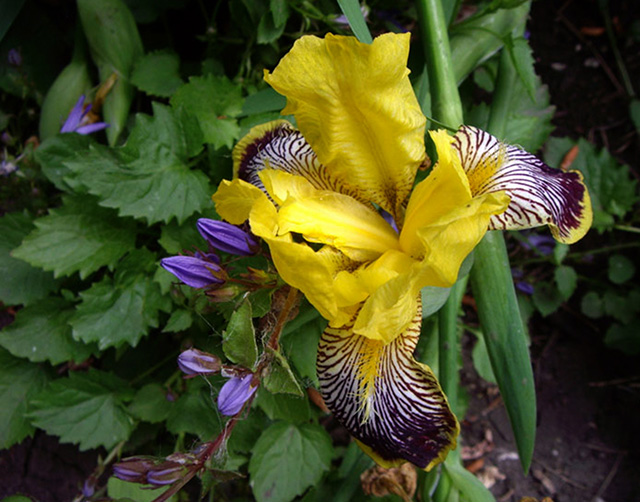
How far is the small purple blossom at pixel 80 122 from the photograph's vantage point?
3.61ft

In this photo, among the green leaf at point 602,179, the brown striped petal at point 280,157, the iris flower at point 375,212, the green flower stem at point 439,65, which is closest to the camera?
the iris flower at point 375,212

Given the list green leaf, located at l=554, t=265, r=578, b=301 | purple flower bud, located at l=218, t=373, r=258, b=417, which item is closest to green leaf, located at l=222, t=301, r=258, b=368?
purple flower bud, located at l=218, t=373, r=258, b=417

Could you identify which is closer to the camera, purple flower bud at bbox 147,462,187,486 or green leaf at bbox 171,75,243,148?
purple flower bud at bbox 147,462,187,486

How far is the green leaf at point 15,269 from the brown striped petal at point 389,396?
71 cm

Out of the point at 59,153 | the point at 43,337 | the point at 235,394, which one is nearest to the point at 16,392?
the point at 43,337

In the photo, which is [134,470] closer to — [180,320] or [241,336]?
[241,336]

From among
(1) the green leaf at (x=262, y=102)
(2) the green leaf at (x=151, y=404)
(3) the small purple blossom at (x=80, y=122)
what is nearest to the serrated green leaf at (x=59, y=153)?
(3) the small purple blossom at (x=80, y=122)

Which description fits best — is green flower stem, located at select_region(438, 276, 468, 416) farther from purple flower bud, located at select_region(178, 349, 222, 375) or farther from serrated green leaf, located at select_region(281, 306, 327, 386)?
purple flower bud, located at select_region(178, 349, 222, 375)

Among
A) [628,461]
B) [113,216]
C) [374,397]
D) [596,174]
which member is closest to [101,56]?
[113,216]

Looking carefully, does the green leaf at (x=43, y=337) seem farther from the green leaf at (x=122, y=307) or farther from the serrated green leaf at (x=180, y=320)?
the serrated green leaf at (x=180, y=320)

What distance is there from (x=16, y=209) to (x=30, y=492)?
0.66 metres

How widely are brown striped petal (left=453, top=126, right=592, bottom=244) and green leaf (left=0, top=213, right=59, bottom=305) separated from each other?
0.87 metres

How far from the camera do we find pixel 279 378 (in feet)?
2.04

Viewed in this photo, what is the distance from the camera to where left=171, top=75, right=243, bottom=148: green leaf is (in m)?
1.01
